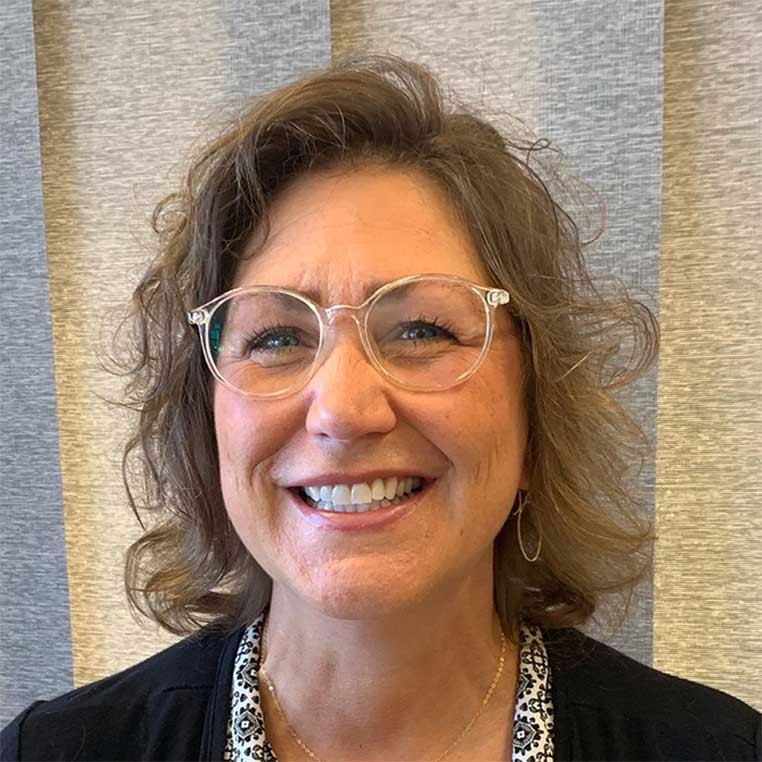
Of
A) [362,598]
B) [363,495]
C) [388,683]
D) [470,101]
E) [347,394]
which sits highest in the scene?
[470,101]

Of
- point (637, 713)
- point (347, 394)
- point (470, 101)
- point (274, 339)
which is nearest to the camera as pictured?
point (347, 394)

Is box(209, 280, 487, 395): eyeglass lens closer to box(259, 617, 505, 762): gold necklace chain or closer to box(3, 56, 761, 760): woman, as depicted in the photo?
box(3, 56, 761, 760): woman

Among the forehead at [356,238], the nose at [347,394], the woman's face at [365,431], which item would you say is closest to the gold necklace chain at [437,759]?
the woman's face at [365,431]

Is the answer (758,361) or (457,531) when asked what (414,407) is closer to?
(457,531)

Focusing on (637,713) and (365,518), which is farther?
(637,713)

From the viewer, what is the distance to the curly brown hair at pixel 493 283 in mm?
1085

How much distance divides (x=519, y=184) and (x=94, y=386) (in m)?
1.03

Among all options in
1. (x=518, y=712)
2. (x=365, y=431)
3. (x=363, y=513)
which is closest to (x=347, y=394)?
(x=365, y=431)

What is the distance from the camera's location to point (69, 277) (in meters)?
1.68

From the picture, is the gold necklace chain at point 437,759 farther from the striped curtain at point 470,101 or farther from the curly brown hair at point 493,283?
the striped curtain at point 470,101

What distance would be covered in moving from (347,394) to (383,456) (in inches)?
3.8

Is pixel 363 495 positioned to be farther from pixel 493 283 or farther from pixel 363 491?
pixel 493 283

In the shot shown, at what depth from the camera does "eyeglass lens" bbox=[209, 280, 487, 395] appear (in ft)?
3.23

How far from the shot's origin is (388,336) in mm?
997
